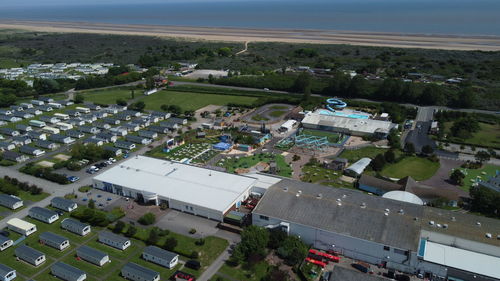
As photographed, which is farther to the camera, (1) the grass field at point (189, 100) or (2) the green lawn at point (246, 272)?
(1) the grass field at point (189, 100)

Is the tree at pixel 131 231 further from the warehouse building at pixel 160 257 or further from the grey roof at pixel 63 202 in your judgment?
the grey roof at pixel 63 202

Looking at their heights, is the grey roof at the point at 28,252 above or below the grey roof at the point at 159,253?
below

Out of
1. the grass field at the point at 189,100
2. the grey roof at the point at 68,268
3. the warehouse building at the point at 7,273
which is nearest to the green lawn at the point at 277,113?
the grass field at the point at 189,100

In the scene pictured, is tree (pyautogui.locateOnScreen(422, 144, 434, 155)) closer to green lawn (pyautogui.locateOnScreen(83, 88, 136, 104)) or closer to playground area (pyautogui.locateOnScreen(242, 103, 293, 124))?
playground area (pyautogui.locateOnScreen(242, 103, 293, 124))

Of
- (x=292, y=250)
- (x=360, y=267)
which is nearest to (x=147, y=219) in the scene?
(x=292, y=250)

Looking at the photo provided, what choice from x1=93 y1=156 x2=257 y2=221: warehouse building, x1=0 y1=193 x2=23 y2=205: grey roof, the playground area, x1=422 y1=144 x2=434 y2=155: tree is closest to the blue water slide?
the playground area

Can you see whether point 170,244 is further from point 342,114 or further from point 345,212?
point 342,114
